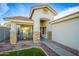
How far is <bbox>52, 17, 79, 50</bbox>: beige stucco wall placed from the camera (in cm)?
883

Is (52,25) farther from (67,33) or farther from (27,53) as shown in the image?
(27,53)

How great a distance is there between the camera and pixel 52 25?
1308 cm

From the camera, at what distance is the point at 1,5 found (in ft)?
30.3

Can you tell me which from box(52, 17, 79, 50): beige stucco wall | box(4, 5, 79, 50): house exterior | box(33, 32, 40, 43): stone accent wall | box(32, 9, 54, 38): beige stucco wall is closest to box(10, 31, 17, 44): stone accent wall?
box(4, 5, 79, 50): house exterior

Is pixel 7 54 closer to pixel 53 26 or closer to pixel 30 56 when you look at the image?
pixel 30 56

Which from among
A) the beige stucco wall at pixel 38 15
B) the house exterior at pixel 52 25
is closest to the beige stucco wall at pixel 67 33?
the house exterior at pixel 52 25

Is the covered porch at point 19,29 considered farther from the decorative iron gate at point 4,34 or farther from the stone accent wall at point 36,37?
the stone accent wall at point 36,37

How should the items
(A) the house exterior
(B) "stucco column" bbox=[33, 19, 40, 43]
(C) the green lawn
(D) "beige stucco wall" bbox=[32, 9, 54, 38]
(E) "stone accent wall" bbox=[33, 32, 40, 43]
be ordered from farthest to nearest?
(D) "beige stucco wall" bbox=[32, 9, 54, 38] → (B) "stucco column" bbox=[33, 19, 40, 43] → (E) "stone accent wall" bbox=[33, 32, 40, 43] → (A) the house exterior → (C) the green lawn

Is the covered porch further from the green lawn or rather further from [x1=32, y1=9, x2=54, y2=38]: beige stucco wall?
the green lawn

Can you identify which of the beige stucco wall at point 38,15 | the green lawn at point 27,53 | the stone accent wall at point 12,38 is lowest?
the green lawn at point 27,53

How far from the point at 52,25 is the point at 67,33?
321 cm

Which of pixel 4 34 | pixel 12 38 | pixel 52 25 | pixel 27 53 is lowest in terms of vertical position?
pixel 27 53

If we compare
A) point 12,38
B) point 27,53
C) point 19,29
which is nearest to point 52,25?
point 19,29

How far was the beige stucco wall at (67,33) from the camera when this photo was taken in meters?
8.83
